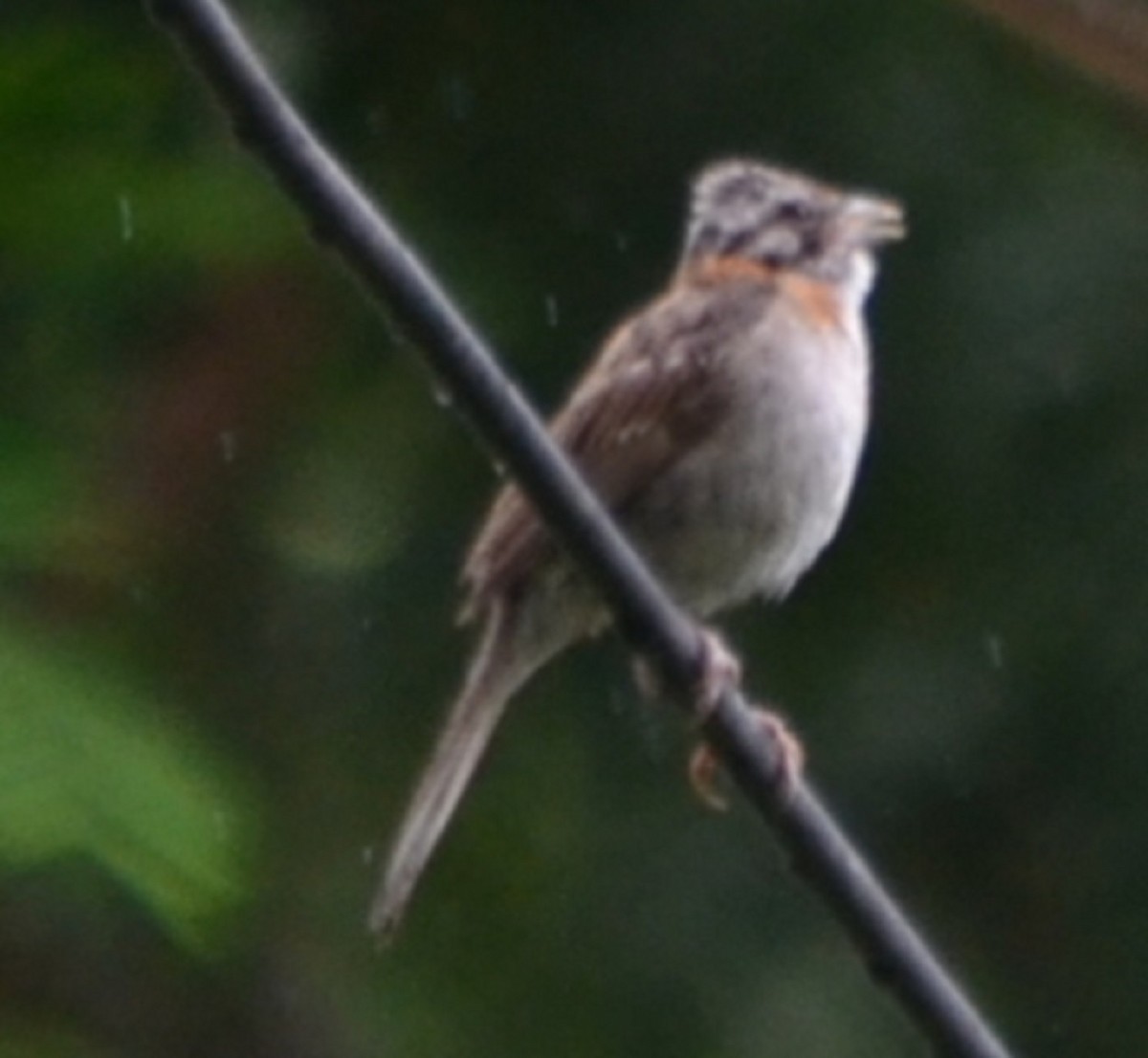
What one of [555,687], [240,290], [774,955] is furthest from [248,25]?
[774,955]

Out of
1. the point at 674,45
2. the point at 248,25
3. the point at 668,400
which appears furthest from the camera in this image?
the point at 674,45

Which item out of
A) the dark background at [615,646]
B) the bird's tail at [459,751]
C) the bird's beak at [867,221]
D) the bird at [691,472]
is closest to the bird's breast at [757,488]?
the bird at [691,472]

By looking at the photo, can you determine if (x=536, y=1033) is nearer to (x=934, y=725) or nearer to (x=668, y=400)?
(x=934, y=725)

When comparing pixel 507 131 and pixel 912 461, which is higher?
pixel 507 131

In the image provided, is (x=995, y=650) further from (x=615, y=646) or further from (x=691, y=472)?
(x=691, y=472)

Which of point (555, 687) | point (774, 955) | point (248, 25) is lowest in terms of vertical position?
point (774, 955)

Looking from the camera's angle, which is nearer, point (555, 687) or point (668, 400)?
point (668, 400)

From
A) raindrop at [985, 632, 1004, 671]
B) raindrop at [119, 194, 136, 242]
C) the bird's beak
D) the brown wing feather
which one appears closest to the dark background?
raindrop at [985, 632, 1004, 671]

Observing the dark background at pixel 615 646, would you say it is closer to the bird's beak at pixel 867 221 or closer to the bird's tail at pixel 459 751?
the bird's beak at pixel 867 221
